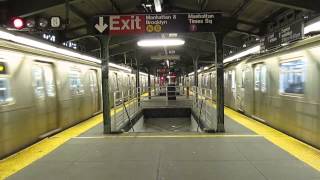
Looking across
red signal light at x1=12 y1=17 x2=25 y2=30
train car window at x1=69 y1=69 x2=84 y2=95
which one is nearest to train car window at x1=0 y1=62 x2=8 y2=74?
red signal light at x1=12 y1=17 x2=25 y2=30

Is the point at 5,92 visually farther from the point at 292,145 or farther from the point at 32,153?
the point at 292,145

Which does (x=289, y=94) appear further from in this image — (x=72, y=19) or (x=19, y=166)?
(x=72, y=19)

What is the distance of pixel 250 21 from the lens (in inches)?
489

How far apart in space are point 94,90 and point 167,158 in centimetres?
790

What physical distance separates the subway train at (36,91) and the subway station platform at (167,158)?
1.29 feet

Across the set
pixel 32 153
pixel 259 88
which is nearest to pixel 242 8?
pixel 259 88

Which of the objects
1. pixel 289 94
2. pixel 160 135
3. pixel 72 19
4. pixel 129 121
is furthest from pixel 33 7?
pixel 289 94

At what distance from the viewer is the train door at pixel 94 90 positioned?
41.4 feet

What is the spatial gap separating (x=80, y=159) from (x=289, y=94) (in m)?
4.81

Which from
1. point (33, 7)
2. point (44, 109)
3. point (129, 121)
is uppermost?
point (33, 7)

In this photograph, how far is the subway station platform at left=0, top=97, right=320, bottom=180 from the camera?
4801 mm

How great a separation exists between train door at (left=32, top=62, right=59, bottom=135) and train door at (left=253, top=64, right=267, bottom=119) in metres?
5.85

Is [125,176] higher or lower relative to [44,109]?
lower

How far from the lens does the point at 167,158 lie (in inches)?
225
